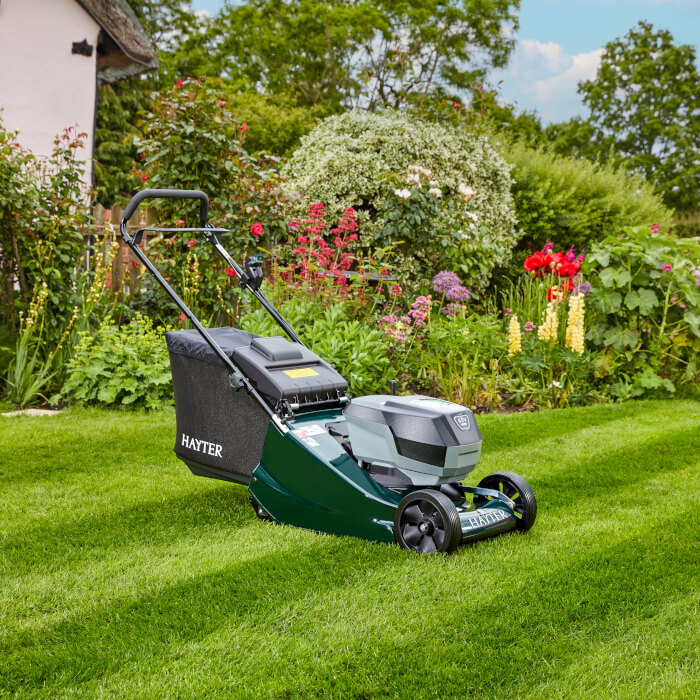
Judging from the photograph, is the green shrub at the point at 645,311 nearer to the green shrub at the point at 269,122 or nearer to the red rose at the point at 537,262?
the red rose at the point at 537,262

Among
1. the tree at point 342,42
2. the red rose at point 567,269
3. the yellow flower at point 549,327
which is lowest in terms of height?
the yellow flower at point 549,327

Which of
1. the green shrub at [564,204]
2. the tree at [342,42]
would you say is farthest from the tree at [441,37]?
the green shrub at [564,204]

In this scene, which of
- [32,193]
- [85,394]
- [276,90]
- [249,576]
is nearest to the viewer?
[249,576]

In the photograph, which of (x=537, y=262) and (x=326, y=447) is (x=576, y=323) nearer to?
(x=537, y=262)

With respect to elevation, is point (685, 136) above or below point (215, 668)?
above

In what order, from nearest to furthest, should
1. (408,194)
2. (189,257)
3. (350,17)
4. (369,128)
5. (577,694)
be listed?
1. (577,694)
2. (189,257)
3. (408,194)
4. (369,128)
5. (350,17)

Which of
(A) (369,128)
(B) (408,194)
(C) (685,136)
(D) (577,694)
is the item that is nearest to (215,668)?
(D) (577,694)

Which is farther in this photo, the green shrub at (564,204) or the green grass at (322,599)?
the green shrub at (564,204)

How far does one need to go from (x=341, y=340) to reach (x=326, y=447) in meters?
2.63

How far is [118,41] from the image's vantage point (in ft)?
39.7

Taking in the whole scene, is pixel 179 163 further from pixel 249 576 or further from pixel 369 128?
pixel 249 576

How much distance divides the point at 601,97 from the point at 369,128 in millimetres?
26137

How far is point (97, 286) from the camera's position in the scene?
20.2 ft

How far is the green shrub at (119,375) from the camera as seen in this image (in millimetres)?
5574
